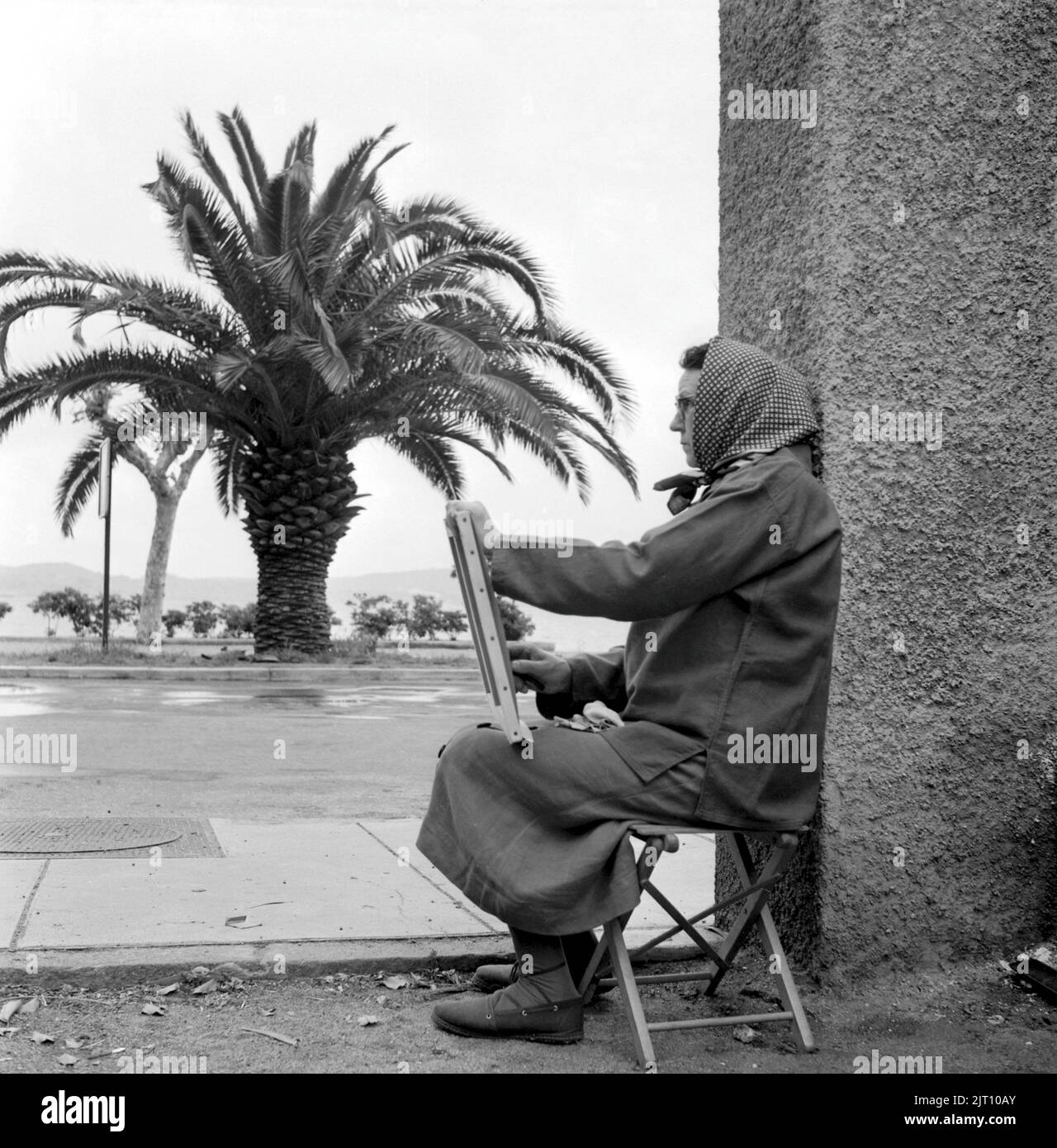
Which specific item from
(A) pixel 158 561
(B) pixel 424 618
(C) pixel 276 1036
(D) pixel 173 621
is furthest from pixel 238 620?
(C) pixel 276 1036

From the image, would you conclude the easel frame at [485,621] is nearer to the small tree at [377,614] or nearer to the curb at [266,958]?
the curb at [266,958]

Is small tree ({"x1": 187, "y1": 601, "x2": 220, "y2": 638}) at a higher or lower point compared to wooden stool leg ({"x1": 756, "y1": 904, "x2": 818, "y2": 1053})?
lower

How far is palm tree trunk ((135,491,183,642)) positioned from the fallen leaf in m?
26.2

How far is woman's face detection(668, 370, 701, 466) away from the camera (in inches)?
122

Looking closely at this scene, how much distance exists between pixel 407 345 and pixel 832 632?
50.3 feet

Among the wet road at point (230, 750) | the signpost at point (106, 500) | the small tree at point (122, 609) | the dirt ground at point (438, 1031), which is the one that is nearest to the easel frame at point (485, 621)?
the dirt ground at point (438, 1031)

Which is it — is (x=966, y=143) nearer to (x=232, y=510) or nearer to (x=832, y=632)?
(x=832, y=632)

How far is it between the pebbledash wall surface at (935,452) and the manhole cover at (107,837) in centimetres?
259

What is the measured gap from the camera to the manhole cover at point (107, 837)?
4930mm

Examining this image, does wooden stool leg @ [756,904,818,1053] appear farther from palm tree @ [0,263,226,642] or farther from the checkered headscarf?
palm tree @ [0,263,226,642]

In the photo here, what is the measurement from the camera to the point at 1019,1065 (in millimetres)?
2943

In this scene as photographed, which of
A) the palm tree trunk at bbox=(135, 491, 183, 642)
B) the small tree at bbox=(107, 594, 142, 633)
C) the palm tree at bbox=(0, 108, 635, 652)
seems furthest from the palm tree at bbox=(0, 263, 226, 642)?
the small tree at bbox=(107, 594, 142, 633)

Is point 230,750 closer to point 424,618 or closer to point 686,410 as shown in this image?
point 686,410
